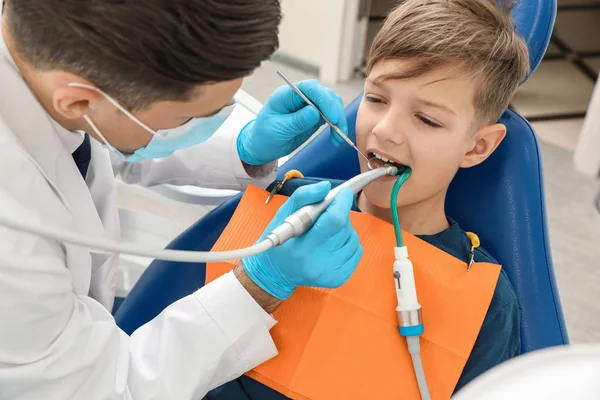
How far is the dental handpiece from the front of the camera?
91 centimetres

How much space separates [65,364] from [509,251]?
799 millimetres

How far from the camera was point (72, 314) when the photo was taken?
94cm

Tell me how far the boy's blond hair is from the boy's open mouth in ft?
0.50

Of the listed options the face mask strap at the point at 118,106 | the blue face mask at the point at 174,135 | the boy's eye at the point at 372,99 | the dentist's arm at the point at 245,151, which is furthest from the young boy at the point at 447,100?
the face mask strap at the point at 118,106

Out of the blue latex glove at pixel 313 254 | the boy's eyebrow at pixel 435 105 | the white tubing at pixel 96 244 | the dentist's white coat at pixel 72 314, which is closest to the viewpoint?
the white tubing at pixel 96 244

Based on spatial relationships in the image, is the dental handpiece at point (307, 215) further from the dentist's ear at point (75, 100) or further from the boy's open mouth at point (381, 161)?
the dentist's ear at point (75, 100)

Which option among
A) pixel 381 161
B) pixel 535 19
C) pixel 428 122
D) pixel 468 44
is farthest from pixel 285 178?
pixel 535 19

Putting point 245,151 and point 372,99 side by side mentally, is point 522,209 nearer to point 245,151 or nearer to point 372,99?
point 372,99

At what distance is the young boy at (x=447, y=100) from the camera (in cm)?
111

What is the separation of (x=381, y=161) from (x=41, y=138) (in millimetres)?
597

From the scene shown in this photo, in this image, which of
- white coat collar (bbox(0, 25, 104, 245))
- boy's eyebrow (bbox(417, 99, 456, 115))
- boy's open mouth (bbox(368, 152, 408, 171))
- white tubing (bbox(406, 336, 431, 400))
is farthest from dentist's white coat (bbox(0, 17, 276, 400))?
boy's eyebrow (bbox(417, 99, 456, 115))

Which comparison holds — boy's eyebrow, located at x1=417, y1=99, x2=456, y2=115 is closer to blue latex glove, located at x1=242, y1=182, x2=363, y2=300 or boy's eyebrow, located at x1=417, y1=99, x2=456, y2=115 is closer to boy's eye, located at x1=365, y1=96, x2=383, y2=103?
boy's eye, located at x1=365, y1=96, x2=383, y2=103

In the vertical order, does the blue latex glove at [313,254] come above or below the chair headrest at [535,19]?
below

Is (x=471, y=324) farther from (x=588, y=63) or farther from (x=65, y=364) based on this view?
(x=588, y=63)
